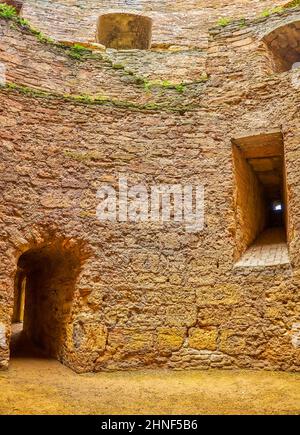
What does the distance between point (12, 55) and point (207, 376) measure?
21.8 feet

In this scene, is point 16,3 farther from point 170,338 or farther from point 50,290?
point 170,338

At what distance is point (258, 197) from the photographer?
8141mm

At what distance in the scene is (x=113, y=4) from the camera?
48.0 feet

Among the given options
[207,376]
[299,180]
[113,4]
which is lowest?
[207,376]

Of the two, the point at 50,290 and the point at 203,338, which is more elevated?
the point at 50,290

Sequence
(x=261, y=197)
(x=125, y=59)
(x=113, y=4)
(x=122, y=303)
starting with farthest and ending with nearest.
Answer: (x=113, y=4) < (x=125, y=59) < (x=261, y=197) < (x=122, y=303)

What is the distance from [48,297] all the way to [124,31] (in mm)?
10843

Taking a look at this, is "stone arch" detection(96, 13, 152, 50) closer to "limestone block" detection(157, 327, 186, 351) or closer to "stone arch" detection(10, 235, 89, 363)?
"stone arch" detection(10, 235, 89, 363)

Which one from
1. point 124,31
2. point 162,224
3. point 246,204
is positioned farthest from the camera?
point 124,31

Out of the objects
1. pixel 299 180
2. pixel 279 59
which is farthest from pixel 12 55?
pixel 299 180

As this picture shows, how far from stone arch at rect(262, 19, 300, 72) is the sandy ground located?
18.1 ft

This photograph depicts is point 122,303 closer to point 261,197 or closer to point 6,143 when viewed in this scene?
point 6,143

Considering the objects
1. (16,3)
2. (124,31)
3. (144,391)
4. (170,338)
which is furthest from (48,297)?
(16,3)

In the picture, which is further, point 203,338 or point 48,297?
point 48,297
